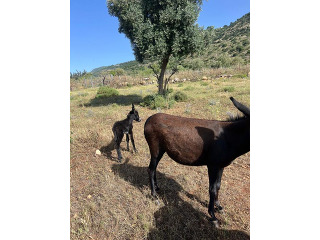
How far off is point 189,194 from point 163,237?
46.7 inches

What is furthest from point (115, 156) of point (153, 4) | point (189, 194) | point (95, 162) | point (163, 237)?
point (153, 4)

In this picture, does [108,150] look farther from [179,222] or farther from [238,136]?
[238,136]

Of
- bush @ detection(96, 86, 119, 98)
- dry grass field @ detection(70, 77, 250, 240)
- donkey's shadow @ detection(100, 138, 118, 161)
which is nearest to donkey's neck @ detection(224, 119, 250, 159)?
dry grass field @ detection(70, 77, 250, 240)

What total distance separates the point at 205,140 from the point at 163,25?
1105 centimetres

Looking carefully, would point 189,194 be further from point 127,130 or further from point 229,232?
point 127,130

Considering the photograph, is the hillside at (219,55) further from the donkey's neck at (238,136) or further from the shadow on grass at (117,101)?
the donkey's neck at (238,136)

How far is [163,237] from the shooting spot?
2898mm

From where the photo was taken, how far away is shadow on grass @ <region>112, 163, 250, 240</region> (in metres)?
2.90

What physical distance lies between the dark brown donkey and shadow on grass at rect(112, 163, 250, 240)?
211 mm

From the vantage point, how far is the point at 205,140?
121 inches

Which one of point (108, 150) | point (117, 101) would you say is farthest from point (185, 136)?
point (117, 101)

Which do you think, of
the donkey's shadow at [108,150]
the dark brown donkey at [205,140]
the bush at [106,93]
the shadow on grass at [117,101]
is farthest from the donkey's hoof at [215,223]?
the bush at [106,93]

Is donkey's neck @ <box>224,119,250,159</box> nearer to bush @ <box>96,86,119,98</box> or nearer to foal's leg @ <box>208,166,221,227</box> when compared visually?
foal's leg @ <box>208,166,221,227</box>
